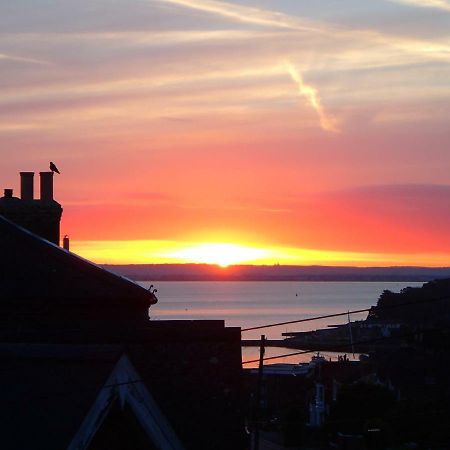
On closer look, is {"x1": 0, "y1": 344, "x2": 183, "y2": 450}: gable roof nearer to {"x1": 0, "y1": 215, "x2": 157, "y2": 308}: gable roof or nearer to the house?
the house

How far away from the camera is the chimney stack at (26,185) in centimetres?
2153

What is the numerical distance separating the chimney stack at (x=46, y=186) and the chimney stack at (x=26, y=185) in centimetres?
22

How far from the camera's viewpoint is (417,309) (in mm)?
124750

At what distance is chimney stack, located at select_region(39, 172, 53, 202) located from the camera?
70.7 feet

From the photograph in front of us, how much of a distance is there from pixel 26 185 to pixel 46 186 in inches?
15.9

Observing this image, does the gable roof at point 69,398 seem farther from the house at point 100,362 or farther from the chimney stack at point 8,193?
the chimney stack at point 8,193

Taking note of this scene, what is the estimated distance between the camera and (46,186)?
21.8 m

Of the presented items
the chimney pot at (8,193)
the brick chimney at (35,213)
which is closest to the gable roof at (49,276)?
the brick chimney at (35,213)

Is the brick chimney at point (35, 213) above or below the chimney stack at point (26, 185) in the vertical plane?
below

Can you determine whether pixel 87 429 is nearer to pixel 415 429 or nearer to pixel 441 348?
pixel 415 429

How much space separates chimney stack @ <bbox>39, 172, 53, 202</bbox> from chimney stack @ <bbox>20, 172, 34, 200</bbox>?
222mm

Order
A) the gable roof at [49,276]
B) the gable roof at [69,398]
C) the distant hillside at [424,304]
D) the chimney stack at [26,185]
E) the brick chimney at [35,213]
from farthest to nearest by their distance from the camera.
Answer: the distant hillside at [424,304] < the chimney stack at [26,185] < the brick chimney at [35,213] < the gable roof at [49,276] < the gable roof at [69,398]

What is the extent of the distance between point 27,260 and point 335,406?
109 feet

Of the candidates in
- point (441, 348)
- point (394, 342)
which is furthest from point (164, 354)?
point (394, 342)
